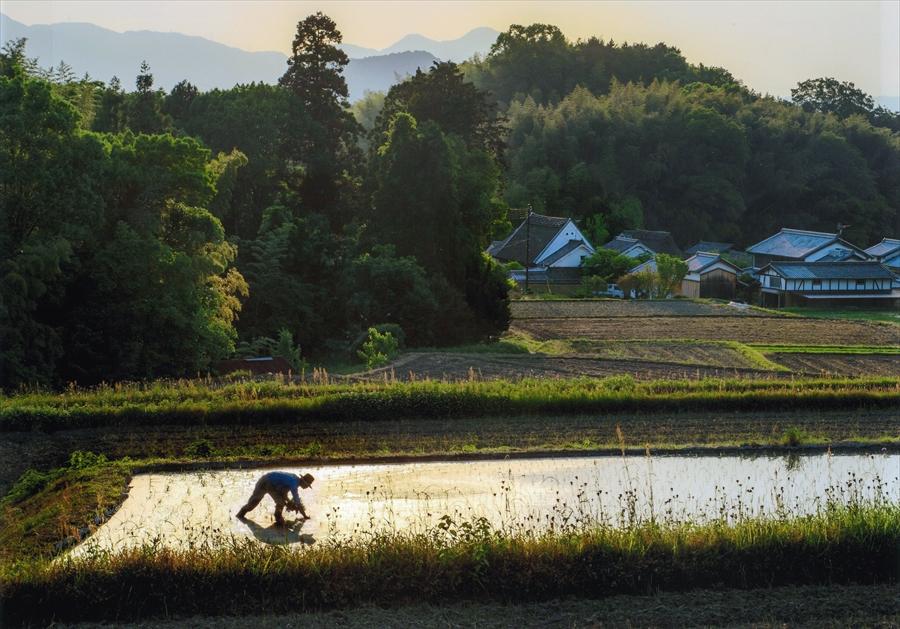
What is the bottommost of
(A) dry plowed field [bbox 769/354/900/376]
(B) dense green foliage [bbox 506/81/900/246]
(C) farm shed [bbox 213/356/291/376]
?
(A) dry plowed field [bbox 769/354/900/376]

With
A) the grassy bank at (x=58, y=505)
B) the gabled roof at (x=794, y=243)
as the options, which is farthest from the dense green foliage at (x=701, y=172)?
the grassy bank at (x=58, y=505)

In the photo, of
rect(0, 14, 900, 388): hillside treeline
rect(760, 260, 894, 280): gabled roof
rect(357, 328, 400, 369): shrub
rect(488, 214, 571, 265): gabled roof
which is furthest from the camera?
rect(488, 214, 571, 265): gabled roof

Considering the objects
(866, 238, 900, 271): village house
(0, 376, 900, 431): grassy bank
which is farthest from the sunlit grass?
(866, 238, 900, 271): village house

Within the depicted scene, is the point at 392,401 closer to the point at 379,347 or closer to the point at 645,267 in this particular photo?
the point at 379,347

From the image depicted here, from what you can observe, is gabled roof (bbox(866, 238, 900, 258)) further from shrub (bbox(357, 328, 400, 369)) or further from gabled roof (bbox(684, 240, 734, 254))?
shrub (bbox(357, 328, 400, 369))

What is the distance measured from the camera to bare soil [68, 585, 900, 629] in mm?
7965

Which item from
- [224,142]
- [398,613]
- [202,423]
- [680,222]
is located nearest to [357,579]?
[398,613]

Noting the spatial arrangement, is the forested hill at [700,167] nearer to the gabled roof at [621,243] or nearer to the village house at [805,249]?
the gabled roof at [621,243]

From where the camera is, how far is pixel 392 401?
51.2 ft

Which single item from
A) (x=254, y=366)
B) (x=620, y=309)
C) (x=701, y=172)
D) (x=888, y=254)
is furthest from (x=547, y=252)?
(x=254, y=366)

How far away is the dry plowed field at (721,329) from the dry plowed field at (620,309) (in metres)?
1.03

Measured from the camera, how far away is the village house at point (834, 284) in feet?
135

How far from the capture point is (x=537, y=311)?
34.6 m

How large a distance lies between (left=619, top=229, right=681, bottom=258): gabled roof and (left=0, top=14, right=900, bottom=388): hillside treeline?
173 centimetres
